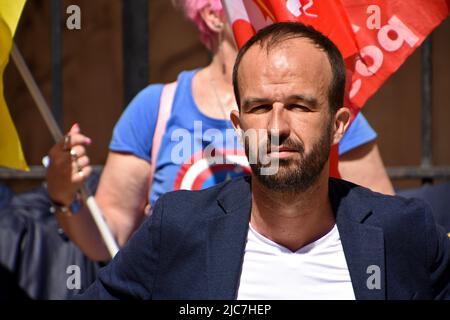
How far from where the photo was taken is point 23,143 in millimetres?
5598

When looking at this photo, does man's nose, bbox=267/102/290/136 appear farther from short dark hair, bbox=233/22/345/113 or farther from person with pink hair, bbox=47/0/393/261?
person with pink hair, bbox=47/0/393/261

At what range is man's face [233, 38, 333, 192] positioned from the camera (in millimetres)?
2143

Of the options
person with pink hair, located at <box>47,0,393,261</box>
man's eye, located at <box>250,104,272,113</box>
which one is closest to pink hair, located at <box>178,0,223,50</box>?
person with pink hair, located at <box>47,0,393,261</box>

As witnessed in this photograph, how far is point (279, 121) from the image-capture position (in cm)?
214

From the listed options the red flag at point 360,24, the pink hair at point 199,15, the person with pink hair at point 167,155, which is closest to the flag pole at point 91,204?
the person with pink hair at point 167,155

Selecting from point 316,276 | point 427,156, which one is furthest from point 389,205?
point 427,156

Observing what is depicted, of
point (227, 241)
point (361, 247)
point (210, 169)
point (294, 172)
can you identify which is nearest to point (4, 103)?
point (210, 169)

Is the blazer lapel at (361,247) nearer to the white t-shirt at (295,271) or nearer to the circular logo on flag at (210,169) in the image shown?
the white t-shirt at (295,271)

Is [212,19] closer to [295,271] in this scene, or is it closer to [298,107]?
[298,107]

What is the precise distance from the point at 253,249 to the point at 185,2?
1.31 metres

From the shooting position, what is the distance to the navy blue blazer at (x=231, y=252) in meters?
2.17

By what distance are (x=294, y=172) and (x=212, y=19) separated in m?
1.21

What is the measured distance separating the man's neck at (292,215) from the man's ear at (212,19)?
1080 millimetres

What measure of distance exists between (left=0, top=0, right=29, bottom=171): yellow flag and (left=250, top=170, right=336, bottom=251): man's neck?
93 cm
